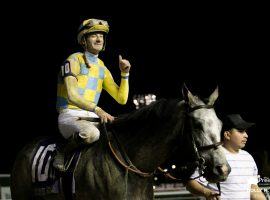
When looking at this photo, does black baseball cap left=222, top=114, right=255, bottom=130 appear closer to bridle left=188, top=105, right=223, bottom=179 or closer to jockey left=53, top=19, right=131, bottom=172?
jockey left=53, top=19, right=131, bottom=172

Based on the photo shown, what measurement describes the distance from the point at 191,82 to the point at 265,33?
1.93 m

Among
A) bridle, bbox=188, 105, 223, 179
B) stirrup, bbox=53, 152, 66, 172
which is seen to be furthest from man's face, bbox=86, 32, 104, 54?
bridle, bbox=188, 105, 223, 179

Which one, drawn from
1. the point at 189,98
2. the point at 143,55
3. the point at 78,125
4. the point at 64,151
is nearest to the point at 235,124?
the point at 189,98

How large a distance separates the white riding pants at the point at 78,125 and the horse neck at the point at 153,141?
0.26 metres

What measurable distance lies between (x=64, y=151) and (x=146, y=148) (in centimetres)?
71

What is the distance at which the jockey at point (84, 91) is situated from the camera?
5.16 m

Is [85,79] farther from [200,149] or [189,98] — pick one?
[200,149]

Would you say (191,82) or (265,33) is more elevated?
(265,33)

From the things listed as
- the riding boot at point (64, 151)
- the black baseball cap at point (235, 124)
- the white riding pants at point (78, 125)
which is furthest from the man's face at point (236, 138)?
the riding boot at point (64, 151)

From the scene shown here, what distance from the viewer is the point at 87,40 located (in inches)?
224

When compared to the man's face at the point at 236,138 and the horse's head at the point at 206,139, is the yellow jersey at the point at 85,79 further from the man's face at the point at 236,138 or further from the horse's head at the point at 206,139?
the man's face at the point at 236,138

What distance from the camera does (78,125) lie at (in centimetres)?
520

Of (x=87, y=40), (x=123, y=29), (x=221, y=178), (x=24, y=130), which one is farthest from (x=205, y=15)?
(x=221, y=178)

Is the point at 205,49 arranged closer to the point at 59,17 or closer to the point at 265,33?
the point at 265,33
